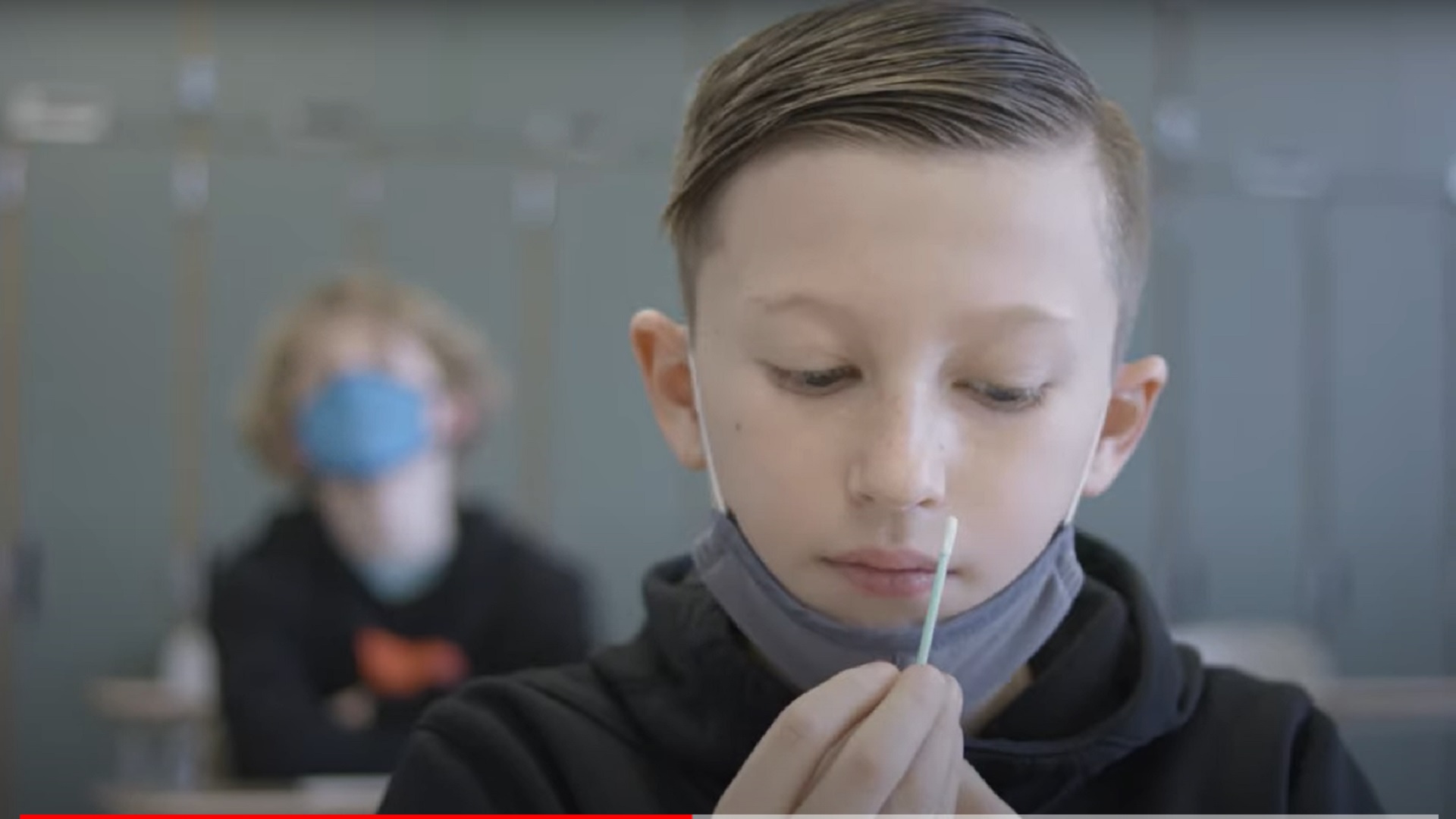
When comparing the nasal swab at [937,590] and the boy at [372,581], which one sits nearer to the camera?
the nasal swab at [937,590]

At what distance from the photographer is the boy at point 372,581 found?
3.74ft

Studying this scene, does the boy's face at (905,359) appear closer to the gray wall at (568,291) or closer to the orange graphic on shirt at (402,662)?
the orange graphic on shirt at (402,662)

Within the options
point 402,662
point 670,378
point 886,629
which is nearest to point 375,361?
point 402,662

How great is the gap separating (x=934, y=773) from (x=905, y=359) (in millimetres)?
122

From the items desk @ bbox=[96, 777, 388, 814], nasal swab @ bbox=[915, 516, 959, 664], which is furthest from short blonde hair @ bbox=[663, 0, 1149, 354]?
desk @ bbox=[96, 777, 388, 814]

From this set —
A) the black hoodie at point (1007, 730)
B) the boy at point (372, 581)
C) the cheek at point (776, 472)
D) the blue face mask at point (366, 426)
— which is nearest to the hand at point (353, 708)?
the boy at point (372, 581)

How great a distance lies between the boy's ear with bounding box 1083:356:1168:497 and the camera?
57cm

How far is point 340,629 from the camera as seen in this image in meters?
1.24

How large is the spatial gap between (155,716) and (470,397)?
1.75 m

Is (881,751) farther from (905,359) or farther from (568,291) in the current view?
(568,291)

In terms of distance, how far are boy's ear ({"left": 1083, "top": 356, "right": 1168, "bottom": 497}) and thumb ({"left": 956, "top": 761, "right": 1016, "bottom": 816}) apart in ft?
0.37

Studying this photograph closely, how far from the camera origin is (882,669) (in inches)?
19.1

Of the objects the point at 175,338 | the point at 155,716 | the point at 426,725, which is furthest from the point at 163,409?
the point at 426,725

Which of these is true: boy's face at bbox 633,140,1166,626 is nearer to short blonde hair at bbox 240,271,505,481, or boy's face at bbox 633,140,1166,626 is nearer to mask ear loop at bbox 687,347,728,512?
mask ear loop at bbox 687,347,728,512
